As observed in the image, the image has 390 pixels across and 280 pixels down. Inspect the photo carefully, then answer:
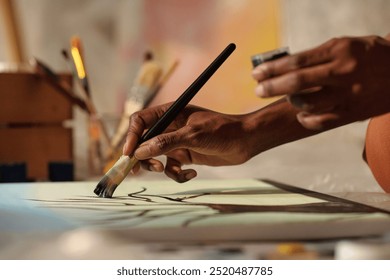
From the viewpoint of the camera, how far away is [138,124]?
21.6 inches

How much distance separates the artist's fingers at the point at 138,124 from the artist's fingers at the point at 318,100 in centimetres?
16

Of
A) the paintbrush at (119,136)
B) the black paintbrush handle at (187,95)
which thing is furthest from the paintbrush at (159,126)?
the paintbrush at (119,136)

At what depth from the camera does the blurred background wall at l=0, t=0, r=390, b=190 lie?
1.49 m

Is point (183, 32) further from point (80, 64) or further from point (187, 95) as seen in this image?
point (187, 95)

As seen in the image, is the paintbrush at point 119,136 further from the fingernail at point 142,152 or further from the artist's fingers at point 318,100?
the artist's fingers at point 318,100

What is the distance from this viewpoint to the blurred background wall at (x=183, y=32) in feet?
4.90

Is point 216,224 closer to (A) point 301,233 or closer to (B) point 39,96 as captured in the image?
(A) point 301,233

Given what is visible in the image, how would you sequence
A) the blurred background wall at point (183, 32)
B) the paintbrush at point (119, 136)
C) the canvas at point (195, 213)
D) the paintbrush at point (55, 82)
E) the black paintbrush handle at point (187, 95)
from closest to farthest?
the canvas at point (195, 213) → the black paintbrush handle at point (187, 95) → the paintbrush at point (119, 136) → the paintbrush at point (55, 82) → the blurred background wall at point (183, 32)

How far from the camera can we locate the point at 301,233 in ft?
1.15

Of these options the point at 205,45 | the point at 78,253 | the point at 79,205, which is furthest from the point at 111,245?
the point at 205,45

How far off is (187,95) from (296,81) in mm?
137

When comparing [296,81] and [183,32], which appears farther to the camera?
[183,32]

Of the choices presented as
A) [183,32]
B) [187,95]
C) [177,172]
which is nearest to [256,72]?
[187,95]

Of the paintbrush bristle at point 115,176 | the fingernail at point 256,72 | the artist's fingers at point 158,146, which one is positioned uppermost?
the fingernail at point 256,72
